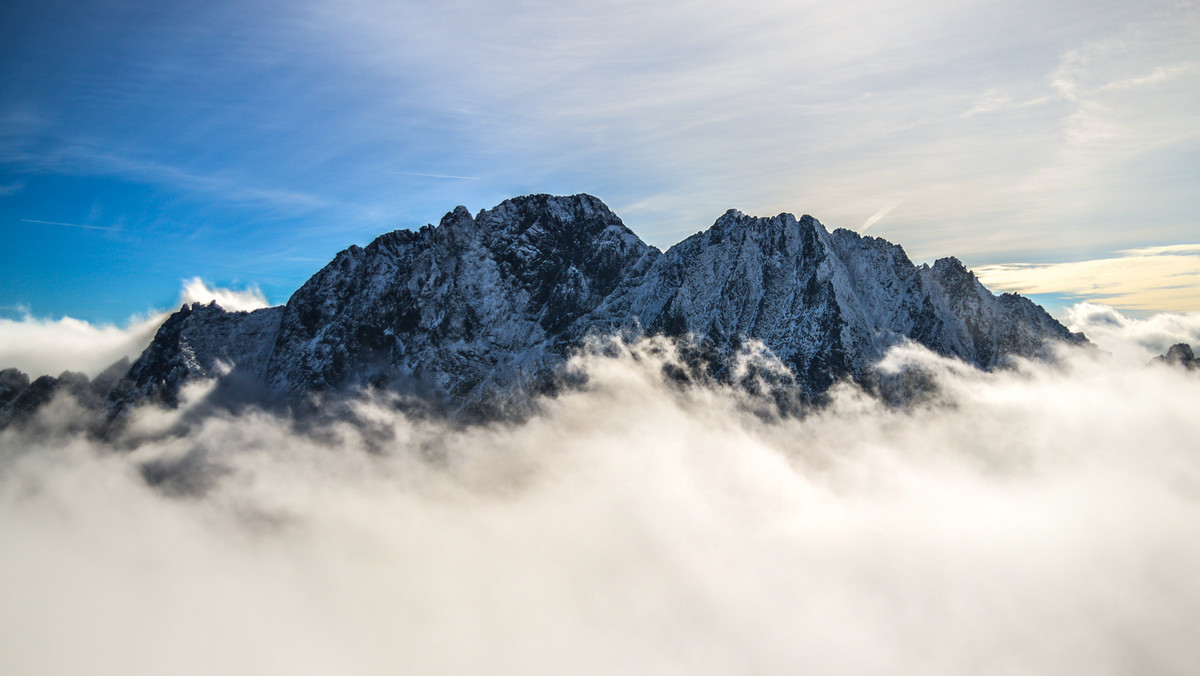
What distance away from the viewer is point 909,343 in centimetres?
19462

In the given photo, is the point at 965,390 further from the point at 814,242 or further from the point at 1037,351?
the point at 814,242

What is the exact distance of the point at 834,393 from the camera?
194375mm

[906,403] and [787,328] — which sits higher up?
[787,328]

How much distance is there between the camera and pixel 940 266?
19875 centimetres

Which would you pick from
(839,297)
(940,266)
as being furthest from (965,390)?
(839,297)

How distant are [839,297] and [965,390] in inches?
2500

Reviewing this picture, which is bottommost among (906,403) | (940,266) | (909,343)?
(906,403)

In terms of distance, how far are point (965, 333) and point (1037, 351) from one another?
2939 centimetres

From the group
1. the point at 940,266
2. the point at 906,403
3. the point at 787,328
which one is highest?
the point at 940,266

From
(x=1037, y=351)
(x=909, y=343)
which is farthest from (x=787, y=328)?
(x=1037, y=351)

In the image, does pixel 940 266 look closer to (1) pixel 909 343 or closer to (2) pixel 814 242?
(1) pixel 909 343

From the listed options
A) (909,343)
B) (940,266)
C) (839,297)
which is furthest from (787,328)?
(940,266)

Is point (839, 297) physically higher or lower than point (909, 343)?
higher

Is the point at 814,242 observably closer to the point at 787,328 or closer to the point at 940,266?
the point at 787,328
